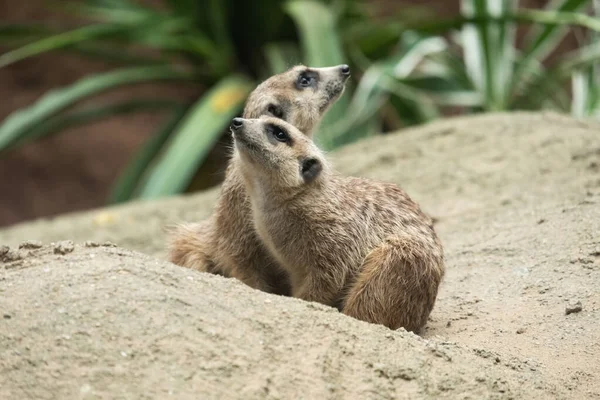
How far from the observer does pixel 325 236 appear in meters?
2.89

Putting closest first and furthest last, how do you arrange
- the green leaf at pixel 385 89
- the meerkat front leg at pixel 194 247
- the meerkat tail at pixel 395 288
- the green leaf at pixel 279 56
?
the meerkat tail at pixel 395 288, the meerkat front leg at pixel 194 247, the green leaf at pixel 385 89, the green leaf at pixel 279 56

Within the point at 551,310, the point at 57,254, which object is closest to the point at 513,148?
the point at 551,310

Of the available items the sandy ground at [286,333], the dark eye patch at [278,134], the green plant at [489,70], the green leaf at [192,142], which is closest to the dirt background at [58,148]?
the green plant at [489,70]

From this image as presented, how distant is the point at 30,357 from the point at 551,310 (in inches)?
64.6

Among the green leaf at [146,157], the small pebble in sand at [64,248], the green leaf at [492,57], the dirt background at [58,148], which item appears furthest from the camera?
the dirt background at [58,148]

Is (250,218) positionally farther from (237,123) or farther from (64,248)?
(64,248)

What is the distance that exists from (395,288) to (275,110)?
96 cm

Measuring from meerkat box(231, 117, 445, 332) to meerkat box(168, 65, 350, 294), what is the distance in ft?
0.49

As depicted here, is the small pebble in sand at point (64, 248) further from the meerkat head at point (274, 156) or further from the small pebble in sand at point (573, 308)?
the small pebble in sand at point (573, 308)

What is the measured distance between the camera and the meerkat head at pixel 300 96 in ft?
11.4

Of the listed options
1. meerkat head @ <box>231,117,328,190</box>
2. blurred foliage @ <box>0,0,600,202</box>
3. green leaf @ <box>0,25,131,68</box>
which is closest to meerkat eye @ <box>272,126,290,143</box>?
Answer: meerkat head @ <box>231,117,328,190</box>

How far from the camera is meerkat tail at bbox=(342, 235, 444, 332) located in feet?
9.27

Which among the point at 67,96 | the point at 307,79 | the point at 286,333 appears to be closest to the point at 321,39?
the point at 67,96

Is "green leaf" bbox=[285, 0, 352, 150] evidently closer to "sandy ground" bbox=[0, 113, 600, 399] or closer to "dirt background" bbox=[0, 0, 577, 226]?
"sandy ground" bbox=[0, 113, 600, 399]
